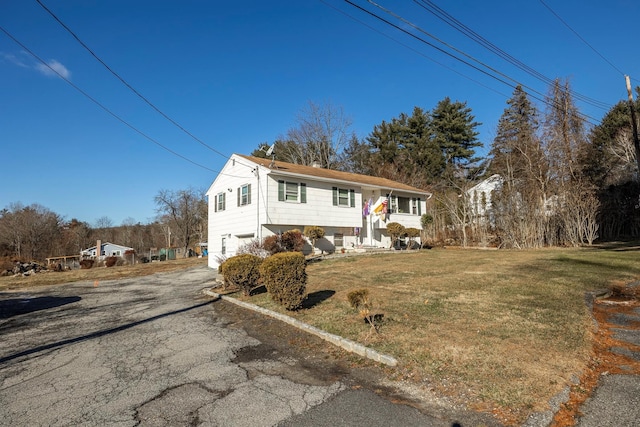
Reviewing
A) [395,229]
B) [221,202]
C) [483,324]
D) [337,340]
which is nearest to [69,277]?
[221,202]

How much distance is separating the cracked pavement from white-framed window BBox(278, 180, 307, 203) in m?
11.2

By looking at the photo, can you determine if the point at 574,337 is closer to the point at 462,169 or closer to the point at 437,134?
the point at 462,169

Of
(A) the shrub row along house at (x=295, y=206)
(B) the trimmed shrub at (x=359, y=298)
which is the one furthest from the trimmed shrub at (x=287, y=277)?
(A) the shrub row along house at (x=295, y=206)

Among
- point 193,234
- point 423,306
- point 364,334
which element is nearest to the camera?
point 364,334

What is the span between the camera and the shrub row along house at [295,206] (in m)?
18.2

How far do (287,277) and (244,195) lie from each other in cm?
1297

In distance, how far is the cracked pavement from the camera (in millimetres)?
3350

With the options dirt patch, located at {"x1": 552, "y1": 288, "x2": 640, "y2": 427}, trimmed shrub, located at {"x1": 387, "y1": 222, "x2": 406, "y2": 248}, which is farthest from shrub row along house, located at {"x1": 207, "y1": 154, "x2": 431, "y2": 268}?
dirt patch, located at {"x1": 552, "y1": 288, "x2": 640, "y2": 427}

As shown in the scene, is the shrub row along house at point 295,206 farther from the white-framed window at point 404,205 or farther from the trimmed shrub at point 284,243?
the trimmed shrub at point 284,243

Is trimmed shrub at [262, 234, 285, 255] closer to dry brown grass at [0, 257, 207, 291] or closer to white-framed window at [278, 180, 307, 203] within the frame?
white-framed window at [278, 180, 307, 203]

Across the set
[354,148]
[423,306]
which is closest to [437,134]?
[354,148]

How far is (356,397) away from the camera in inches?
145

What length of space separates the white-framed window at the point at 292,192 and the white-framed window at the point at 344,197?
93.7 inches

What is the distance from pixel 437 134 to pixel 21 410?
4442cm
